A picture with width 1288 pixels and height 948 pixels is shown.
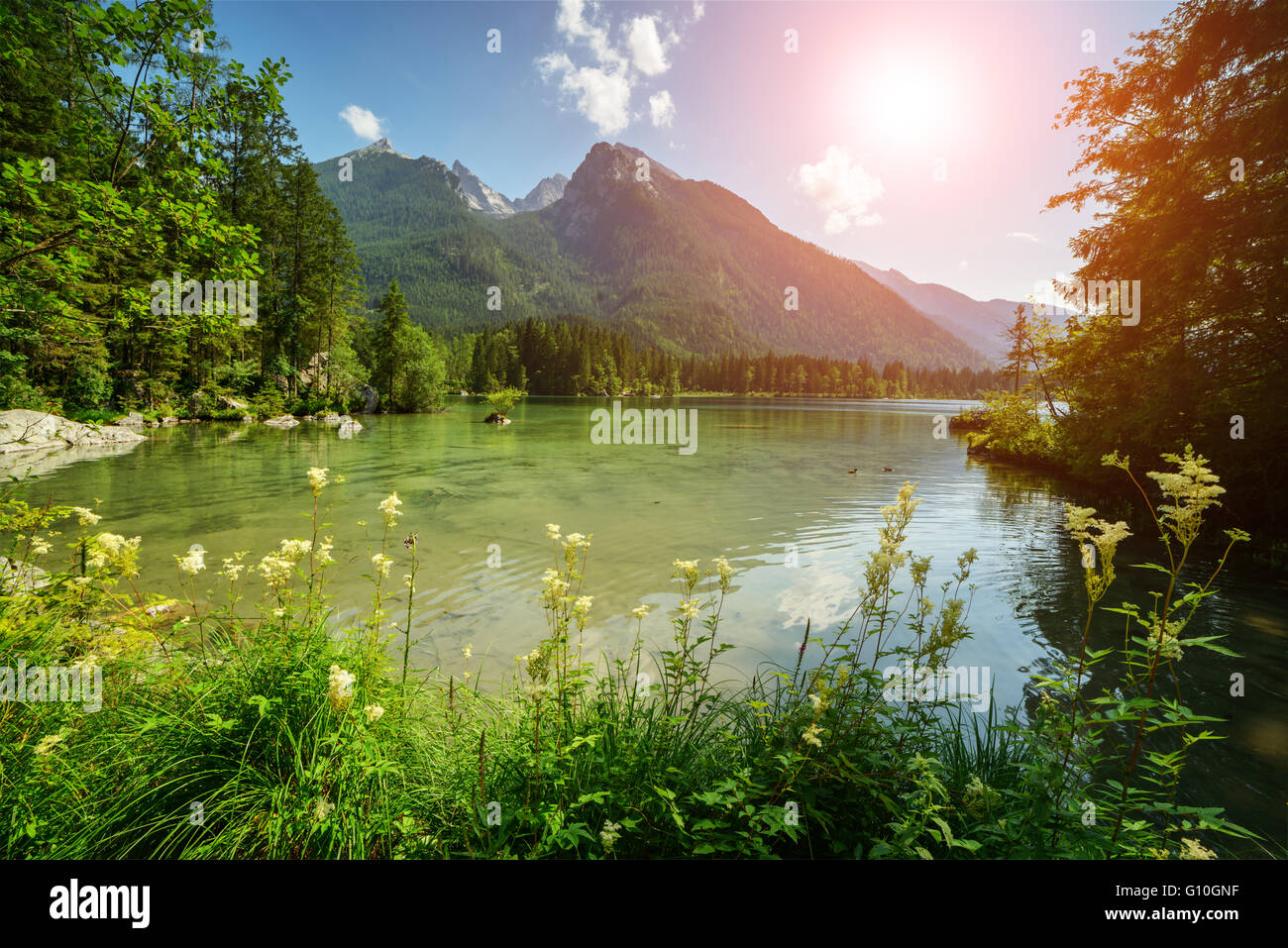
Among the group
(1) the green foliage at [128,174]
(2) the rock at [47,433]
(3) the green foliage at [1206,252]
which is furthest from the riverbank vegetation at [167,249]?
(3) the green foliage at [1206,252]

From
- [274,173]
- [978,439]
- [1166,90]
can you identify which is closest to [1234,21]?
[1166,90]

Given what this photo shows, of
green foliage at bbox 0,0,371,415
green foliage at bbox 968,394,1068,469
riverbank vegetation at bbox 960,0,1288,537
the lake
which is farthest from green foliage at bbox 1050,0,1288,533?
green foliage at bbox 0,0,371,415

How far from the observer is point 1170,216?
11.4 m

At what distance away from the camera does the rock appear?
20.5m

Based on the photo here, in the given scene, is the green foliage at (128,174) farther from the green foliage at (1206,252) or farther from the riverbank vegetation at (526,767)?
the green foliage at (1206,252)

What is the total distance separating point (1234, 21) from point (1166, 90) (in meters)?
1.58

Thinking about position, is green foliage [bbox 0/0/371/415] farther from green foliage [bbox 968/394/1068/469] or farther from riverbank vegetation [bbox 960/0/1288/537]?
green foliage [bbox 968/394/1068/469]

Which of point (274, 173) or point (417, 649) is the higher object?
point (274, 173)

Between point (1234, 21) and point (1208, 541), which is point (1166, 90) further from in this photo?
point (1208, 541)

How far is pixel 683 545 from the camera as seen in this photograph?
11062 millimetres

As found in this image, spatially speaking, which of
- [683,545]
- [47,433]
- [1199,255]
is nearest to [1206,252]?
[1199,255]

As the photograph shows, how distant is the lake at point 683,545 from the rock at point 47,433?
200cm

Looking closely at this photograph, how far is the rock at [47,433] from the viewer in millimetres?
20484

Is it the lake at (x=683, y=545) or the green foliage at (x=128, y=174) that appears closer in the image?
the green foliage at (x=128, y=174)
